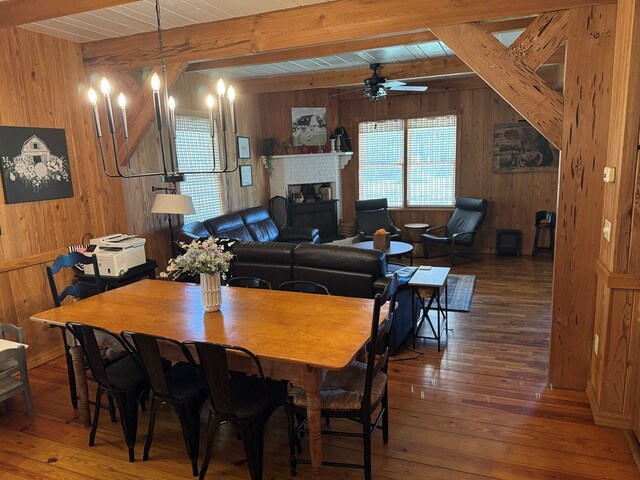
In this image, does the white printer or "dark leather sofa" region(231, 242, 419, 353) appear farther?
the white printer

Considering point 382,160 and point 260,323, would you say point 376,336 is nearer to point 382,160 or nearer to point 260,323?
point 260,323

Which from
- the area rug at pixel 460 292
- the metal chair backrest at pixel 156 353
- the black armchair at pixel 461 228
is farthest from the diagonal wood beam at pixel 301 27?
the black armchair at pixel 461 228

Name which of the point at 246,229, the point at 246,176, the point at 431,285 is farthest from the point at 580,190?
the point at 246,176

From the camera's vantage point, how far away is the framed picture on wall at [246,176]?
6.70m

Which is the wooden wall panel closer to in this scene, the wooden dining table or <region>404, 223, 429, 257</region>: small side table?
the wooden dining table

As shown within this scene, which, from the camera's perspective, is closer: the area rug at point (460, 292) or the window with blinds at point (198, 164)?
the area rug at point (460, 292)

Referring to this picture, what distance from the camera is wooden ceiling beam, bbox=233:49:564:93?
18.1 ft

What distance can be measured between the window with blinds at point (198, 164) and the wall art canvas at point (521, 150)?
4.49 meters

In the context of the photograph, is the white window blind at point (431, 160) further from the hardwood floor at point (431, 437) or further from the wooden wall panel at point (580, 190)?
the wooden wall panel at point (580, 190)

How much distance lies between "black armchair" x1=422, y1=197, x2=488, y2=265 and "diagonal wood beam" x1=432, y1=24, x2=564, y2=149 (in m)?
3.90

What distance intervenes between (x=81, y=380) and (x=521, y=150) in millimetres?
6826

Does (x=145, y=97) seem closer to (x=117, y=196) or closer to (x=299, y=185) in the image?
(x=117, y=196)

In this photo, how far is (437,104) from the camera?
7473mm

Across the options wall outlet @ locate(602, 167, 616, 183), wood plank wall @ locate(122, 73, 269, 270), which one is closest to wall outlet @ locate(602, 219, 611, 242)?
wall outlet @ locate(602, 167, 616, 183)
